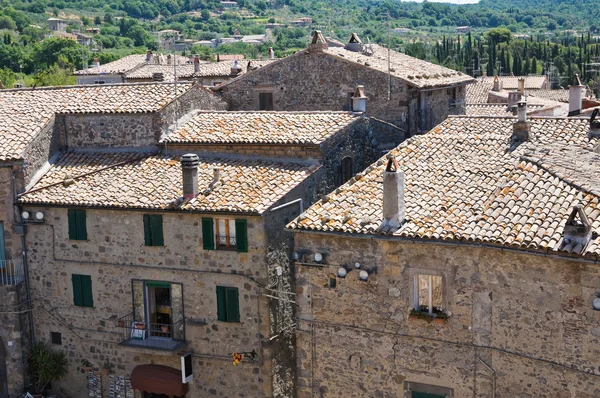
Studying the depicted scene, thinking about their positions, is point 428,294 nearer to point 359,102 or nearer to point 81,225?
point 359,102

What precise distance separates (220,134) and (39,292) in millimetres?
7020

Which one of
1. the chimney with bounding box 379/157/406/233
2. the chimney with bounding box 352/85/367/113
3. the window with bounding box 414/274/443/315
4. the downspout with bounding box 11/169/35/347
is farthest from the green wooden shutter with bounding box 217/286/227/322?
the chimney with bounding box 352/85/367/113

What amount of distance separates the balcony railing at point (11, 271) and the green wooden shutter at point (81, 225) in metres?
2.23

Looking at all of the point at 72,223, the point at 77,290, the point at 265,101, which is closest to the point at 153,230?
the point at 72,223

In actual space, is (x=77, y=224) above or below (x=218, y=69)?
below

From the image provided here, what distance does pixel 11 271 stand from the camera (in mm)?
26531

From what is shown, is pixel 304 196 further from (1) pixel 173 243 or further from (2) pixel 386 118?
(2) pixel 386 118

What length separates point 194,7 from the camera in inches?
7111

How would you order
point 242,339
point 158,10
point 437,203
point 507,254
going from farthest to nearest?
point 158,10
point 242,339
point 437,203
point 507,254

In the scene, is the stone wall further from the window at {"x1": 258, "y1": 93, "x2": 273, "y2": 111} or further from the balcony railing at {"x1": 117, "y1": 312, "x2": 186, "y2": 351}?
the window at {"x1": 258, "y1": 93, "x2": 273, "y2": 111}

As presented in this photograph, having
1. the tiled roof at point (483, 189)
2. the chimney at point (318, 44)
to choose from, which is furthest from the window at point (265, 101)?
the tiled roof at point (483, 189)

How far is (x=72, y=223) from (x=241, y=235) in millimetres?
5404

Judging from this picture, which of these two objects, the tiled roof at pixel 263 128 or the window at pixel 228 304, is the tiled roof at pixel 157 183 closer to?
the tiled roof at pixel 263 128

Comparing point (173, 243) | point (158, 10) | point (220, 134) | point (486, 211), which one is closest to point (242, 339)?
point (173, 243)
